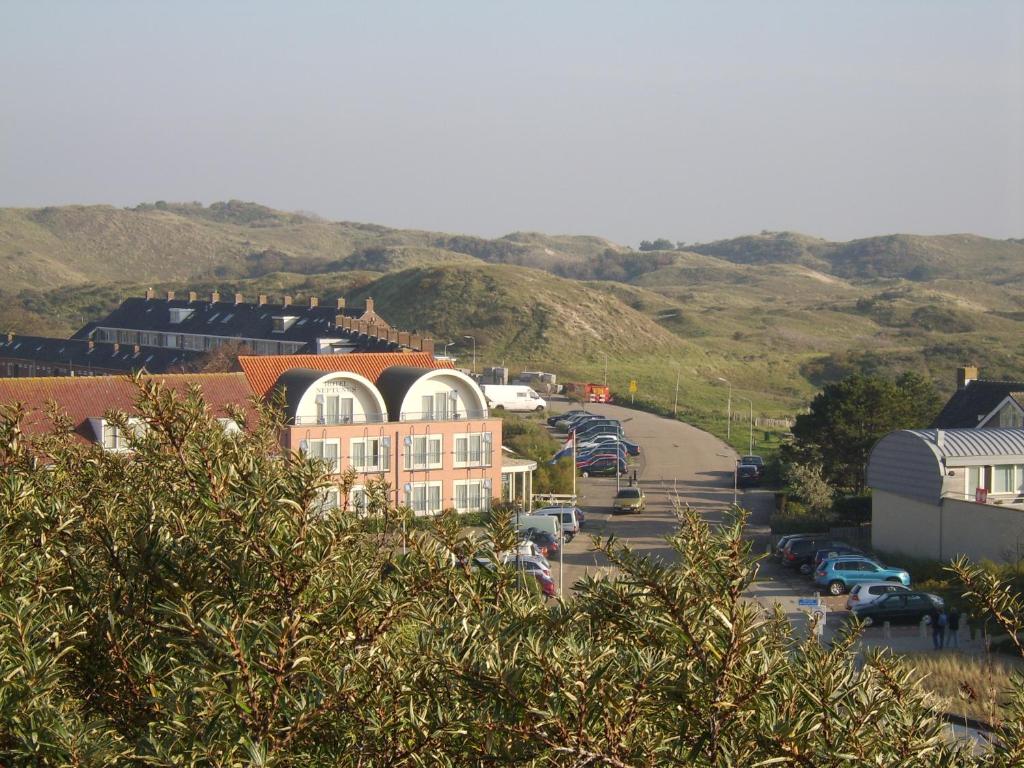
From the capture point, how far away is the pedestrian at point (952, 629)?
2391 cm

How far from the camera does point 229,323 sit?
68.8 metres

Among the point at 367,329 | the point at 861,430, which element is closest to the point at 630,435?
the point at 367,329

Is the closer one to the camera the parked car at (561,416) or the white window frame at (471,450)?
the white window frame at (471,450)

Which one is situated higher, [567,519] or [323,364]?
[323,364]

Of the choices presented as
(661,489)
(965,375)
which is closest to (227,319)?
(661,489)

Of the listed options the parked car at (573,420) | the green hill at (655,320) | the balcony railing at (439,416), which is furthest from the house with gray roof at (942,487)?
the green hill at (655,320)

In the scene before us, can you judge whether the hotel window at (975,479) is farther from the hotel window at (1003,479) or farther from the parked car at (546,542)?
the parked car at (546,542)

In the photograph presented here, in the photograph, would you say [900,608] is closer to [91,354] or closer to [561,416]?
[561,416]

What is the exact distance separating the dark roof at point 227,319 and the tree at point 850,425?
1033 inches

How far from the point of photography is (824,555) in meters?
30.8

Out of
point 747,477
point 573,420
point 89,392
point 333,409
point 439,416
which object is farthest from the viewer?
point 573,420

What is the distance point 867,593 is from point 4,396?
20.1m

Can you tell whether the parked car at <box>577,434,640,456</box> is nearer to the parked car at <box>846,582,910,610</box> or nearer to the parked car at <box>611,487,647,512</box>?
the parked car at <box>611,487,647,512</box>

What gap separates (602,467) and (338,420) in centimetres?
1572
